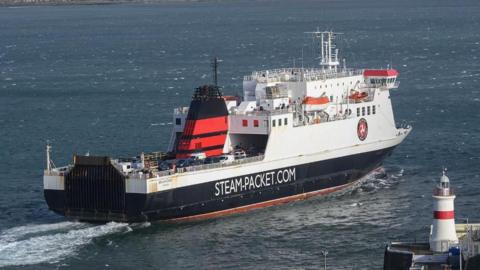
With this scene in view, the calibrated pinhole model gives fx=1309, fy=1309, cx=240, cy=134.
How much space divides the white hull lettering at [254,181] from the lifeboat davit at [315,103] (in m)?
3.85

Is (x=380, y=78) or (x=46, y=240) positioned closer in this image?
(x=46, y=240)

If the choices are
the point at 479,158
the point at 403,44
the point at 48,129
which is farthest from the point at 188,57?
the point at 479,158

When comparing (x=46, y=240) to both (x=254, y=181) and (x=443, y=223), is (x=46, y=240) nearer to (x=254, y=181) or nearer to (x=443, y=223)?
(x=254, y=181)

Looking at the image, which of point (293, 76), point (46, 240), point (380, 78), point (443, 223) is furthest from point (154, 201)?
point (380, 78)

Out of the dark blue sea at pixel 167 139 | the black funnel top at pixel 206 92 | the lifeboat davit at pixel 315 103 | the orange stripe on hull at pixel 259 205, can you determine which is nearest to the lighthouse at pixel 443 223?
the dark blue sea at pixel 167 139

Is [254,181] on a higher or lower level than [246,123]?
lower

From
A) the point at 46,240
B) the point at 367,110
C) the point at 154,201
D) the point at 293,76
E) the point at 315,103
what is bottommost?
the point at 46,240

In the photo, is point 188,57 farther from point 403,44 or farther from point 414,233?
point 414,233

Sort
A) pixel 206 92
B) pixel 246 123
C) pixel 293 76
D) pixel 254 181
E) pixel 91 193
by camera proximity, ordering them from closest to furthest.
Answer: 1. pixel 91 193
2. pixel 254 181
3. pixel 206 92
4. pixel 246 123
5. pixel 293 76

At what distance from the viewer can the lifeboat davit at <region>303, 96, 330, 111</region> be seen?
5597 cm

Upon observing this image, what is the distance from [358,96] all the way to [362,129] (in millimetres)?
2008

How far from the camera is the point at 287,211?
5116cm

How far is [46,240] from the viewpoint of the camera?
4588 cm

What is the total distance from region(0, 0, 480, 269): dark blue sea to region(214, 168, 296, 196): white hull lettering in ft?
3.55
